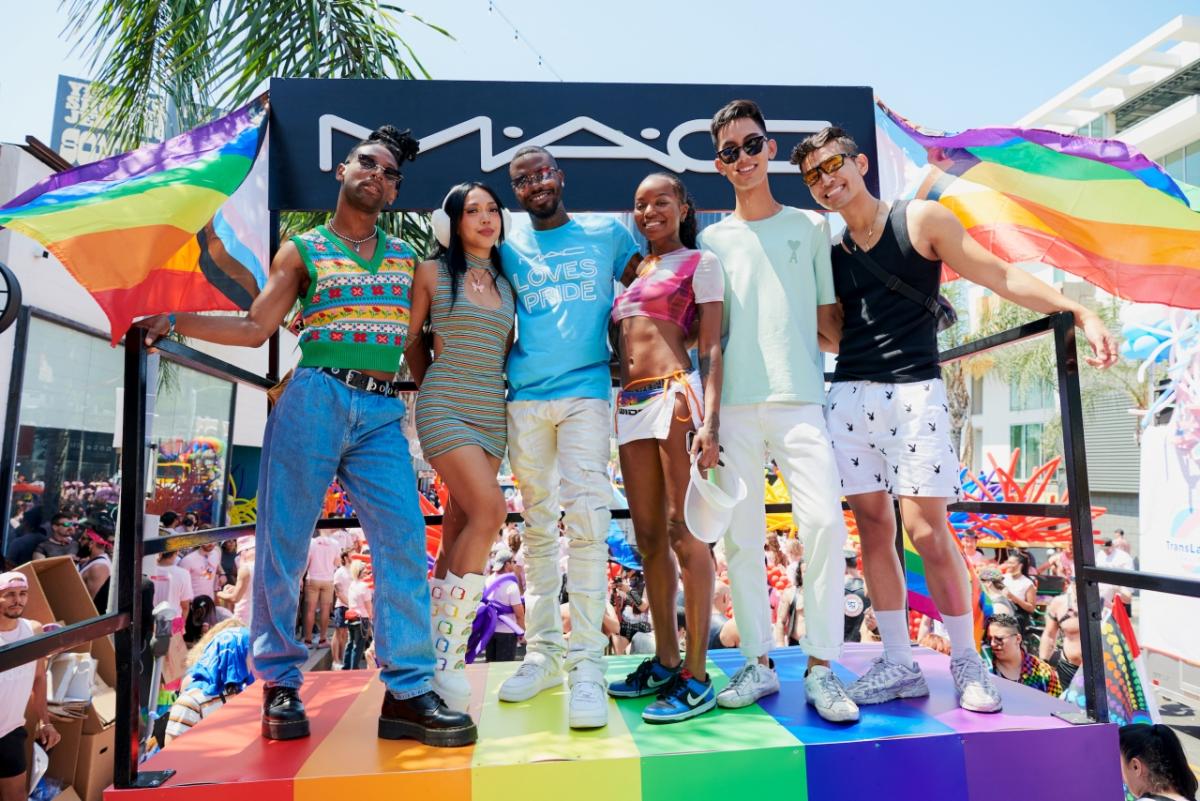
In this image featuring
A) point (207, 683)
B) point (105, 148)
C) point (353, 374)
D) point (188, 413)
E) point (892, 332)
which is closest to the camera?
point (353, 374)

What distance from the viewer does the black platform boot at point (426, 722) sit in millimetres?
2311

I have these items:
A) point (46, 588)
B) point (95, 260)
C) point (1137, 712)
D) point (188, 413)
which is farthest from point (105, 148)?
point (188, 413)

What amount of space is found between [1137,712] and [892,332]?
437cm

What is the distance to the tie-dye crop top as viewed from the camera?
111 inches

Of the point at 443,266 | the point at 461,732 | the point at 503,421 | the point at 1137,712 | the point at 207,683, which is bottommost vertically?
the point at 1137,712

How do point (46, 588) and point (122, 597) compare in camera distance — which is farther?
point (46, 588)

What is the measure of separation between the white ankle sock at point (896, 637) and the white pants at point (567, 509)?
40.3 inches

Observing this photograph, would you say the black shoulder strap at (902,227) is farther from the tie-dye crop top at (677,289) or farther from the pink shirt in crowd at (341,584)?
the pink shirt in crowd at (341,584)

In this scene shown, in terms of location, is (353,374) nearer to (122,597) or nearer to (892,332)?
(122,597)

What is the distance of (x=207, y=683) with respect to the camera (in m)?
5.11

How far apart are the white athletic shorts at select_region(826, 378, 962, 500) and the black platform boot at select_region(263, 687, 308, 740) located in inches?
77.4

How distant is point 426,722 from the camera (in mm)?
2363

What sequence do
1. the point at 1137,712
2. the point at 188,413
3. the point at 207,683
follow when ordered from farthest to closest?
the point at 188,413
the point at 1137,712
the point at 207,683

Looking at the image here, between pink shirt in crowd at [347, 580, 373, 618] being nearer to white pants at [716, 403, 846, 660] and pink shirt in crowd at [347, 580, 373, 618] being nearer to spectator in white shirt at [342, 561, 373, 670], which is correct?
spectator in white shirt at [342, 561, 373, 670]
